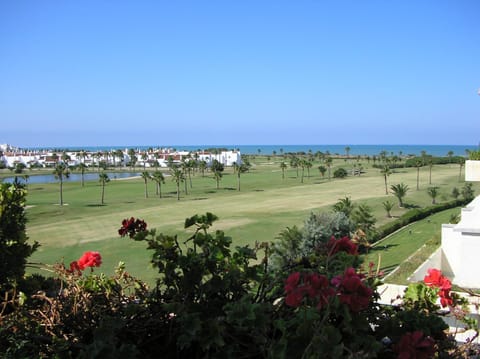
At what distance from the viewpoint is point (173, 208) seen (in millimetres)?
53500

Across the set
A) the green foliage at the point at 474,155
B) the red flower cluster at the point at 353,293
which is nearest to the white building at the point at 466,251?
the green foliage at the point at 474,155

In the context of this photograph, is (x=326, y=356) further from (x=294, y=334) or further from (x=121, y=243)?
(x=121, y=243)

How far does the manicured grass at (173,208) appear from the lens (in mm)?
33094

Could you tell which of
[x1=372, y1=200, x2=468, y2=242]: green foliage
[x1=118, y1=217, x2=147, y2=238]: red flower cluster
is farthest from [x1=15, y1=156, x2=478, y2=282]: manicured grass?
[x1=118, y1=217, x2=147, y2=238]: red flower cluster

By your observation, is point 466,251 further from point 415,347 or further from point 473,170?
point 415,347

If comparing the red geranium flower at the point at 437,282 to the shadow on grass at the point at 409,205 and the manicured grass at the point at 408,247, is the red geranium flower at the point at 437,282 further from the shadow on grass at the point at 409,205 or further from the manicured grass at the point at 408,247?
the shadow on grass at the point at 409,205

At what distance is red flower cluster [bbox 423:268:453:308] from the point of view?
2182 mm

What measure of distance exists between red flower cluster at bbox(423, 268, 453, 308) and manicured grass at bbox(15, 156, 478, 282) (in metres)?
16.0

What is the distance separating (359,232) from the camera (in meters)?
2.20

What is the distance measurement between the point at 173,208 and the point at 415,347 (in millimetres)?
52602

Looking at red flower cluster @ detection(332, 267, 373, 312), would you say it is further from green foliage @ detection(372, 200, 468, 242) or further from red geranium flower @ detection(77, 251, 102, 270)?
green foliage @ detection(372, 200, 468, 242)

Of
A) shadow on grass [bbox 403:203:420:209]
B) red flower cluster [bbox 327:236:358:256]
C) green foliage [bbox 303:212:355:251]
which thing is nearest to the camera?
red flower cluster [bbox 327:236:358:256]

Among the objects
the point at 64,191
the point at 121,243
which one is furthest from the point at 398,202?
the point at 64,191

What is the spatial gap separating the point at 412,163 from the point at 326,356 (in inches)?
4368
